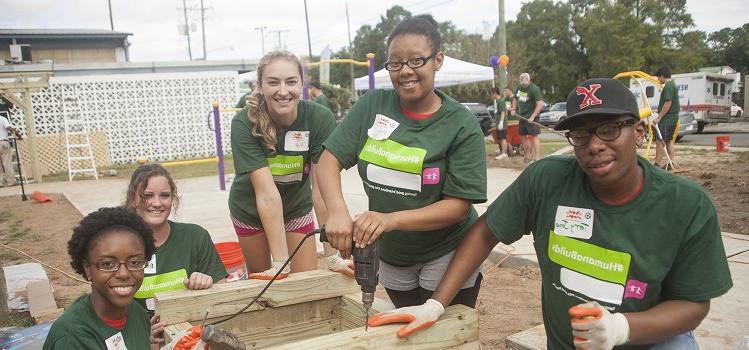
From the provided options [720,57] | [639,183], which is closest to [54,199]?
[639,183]

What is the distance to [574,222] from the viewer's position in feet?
5.73

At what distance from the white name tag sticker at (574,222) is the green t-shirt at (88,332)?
1555 mm

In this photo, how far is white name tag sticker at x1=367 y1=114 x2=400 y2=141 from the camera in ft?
7.04

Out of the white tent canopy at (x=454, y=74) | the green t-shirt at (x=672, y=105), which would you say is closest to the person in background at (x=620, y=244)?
the green t-shirt at (x=672, y=105)

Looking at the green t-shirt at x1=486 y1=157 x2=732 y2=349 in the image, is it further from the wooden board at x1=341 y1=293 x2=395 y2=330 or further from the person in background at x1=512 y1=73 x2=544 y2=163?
the person in background at x1=512 y1=73 x2=544 y2=163

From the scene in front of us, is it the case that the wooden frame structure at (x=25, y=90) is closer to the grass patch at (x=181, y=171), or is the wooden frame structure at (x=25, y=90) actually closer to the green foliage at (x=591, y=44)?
the grass patch at (x=181, y=171)

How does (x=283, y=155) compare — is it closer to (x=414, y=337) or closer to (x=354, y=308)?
(x=354, y=308)

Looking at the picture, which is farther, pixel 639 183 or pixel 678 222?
pixel 639 183

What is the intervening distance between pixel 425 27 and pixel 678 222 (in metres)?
1.07

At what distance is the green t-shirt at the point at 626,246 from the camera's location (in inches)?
61.4

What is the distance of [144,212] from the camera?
106 inches

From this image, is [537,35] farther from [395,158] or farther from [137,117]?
[395,158]

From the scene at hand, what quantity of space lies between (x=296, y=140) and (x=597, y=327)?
76.8 inches

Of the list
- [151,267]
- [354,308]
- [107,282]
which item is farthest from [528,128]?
[107,282]
